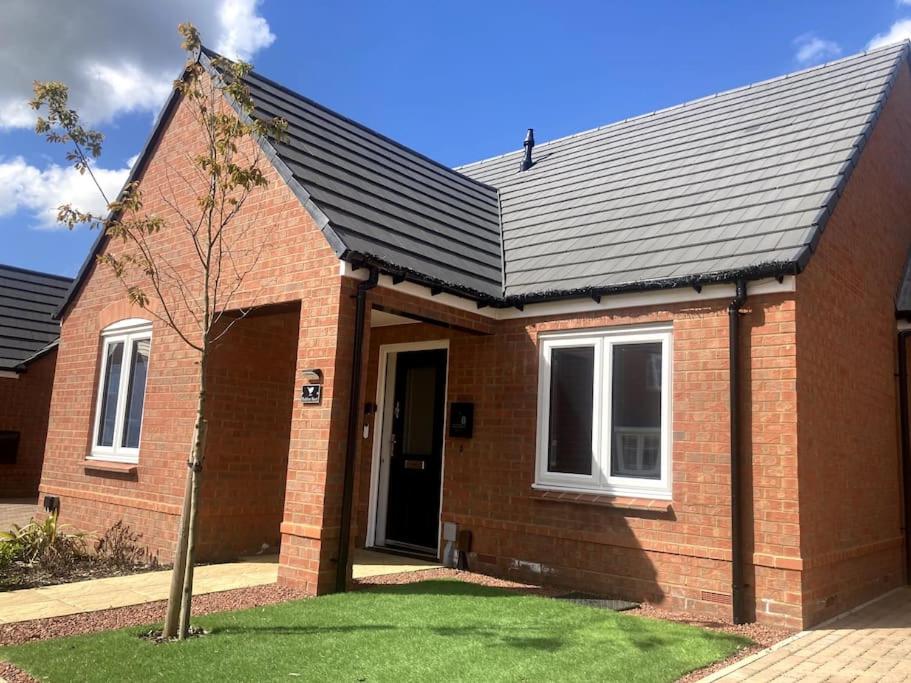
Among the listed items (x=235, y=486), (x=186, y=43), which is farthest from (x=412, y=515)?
(x=186, y=43)

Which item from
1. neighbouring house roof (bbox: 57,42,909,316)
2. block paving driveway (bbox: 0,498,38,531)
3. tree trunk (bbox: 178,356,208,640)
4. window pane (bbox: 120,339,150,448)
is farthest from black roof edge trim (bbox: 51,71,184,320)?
tree trunk (bbox: 178,356,208,640)

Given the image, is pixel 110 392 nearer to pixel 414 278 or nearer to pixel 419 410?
pixel 419 410

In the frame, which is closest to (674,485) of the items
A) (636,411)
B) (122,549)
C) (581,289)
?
(636,411)

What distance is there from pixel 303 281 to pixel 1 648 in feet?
13.1

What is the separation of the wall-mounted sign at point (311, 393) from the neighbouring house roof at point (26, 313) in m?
11.8

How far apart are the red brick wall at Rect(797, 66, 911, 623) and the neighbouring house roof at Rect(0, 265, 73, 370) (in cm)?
1557

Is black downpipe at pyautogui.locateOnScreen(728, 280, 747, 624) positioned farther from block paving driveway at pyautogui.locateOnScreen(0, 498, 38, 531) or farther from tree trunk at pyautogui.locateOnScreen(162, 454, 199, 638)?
block paving driveway at pyautogui.locateOnScreen(0, 498, 38, 531)

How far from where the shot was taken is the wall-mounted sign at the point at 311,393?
6957 mm

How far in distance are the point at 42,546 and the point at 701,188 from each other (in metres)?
8.89

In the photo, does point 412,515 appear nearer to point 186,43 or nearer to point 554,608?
point 554,608

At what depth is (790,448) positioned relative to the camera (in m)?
6.39

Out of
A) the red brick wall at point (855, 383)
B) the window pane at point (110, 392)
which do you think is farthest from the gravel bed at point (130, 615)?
the red brick wall at point (855, 383)

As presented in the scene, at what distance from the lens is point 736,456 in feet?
21.7

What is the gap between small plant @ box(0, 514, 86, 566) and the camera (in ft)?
26.5
